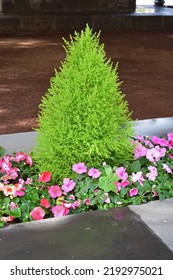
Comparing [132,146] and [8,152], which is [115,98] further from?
[8,152]

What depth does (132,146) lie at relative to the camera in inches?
141

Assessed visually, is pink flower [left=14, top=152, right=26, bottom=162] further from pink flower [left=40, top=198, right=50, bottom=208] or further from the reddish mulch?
the reddish mulch

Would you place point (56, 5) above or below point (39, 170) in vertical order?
above

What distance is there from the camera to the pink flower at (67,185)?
10.6 feet

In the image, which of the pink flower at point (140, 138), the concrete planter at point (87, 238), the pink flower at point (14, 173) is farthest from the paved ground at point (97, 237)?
the pink flower at point (140, 138)

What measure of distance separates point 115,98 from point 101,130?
230 mm

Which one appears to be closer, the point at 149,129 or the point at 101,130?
the point at 101,130

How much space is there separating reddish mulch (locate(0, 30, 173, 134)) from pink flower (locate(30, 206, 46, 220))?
2.07m

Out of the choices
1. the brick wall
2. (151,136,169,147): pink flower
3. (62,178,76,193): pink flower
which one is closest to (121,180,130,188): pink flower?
(62,178,76,193): pink flower

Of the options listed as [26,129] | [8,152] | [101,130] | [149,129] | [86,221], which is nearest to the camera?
[86,221]

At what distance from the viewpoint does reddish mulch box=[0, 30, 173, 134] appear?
5836 mm

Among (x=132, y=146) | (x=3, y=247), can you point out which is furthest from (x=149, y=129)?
(x=3, y=247)
